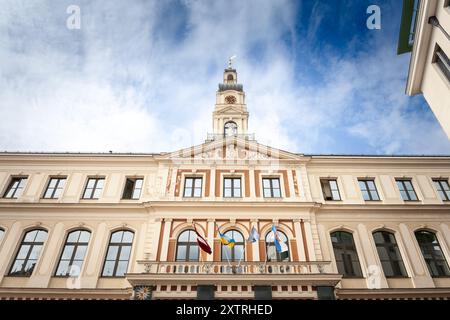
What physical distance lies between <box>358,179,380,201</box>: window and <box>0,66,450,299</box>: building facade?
9 cm

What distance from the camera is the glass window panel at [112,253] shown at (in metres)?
16.5

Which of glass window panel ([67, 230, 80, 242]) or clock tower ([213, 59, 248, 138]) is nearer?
glass window panel ([67, 230, 80, 242])

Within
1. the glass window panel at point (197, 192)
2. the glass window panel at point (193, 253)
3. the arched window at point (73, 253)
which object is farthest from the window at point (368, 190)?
the arched window at point (73, 253)

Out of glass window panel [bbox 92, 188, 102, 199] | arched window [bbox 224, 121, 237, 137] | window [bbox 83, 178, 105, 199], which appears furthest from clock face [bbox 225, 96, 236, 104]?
glass window panel [bbox 92, 188, 102, 199]

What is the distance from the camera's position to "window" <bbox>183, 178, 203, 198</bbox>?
19.1 metres

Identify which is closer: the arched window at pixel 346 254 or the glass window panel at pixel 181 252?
the arched window at pixel 346 254

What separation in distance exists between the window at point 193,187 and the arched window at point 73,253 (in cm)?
652

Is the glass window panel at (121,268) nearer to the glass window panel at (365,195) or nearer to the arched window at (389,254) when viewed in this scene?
the arched window at (389,254)

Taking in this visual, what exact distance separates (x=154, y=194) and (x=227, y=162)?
5552 millimetres

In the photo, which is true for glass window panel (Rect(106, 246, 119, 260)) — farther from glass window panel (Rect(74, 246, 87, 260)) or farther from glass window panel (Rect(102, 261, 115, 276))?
glass window panel (Rect(74, 246, 87, 260))

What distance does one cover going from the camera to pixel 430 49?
37.1ft
